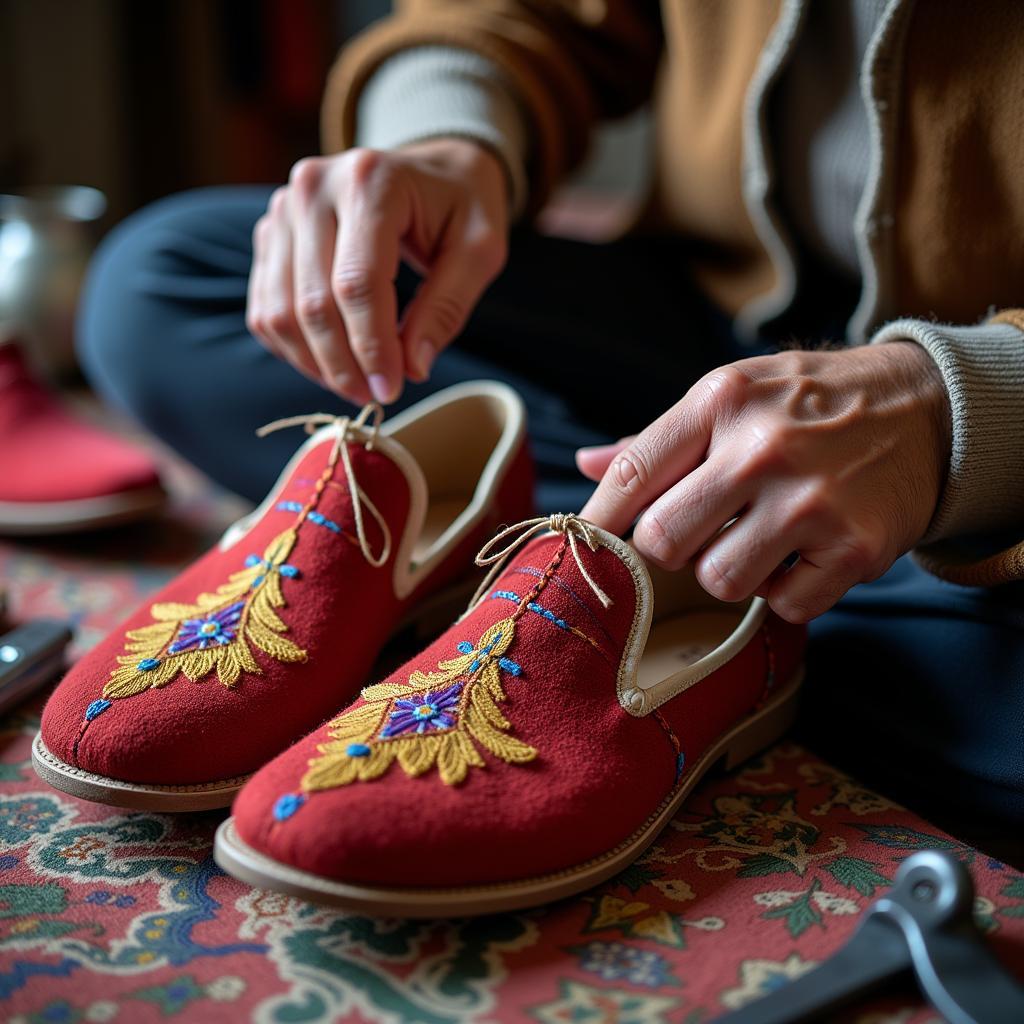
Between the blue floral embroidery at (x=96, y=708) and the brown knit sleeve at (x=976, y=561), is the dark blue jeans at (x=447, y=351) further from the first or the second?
the blue floral embroidery at (x=96, y=708)

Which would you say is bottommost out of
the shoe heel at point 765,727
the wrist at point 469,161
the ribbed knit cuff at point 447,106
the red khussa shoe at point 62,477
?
the red khussa shoe at point 62,477

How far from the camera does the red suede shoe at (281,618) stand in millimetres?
571

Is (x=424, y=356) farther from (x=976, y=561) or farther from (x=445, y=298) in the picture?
(x=976, y=561)

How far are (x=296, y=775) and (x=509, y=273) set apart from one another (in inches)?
26.0

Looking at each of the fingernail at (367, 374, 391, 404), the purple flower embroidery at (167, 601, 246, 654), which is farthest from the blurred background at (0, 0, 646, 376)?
the purple flower embroidery at (167, 601, 246, 654)

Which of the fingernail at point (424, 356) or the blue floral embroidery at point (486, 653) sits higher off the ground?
the fingernail at point (424, 356)

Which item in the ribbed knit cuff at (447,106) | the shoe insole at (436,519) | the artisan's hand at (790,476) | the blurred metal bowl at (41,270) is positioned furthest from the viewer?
the blurred metal bowl at (41,270)

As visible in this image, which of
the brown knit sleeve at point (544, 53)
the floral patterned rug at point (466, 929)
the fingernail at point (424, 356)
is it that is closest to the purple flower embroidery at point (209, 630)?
the floral patterned rug at point (466, 929)

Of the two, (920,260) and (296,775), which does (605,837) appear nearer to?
(296,775)

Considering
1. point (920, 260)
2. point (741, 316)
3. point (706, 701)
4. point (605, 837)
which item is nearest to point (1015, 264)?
point (920, 260)

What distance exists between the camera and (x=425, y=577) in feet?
2.47

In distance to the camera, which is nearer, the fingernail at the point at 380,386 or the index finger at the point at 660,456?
the index finger at the point at 660,456

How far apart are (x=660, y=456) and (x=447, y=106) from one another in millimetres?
534

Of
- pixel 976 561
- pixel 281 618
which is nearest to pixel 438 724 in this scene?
pixel 281 618
